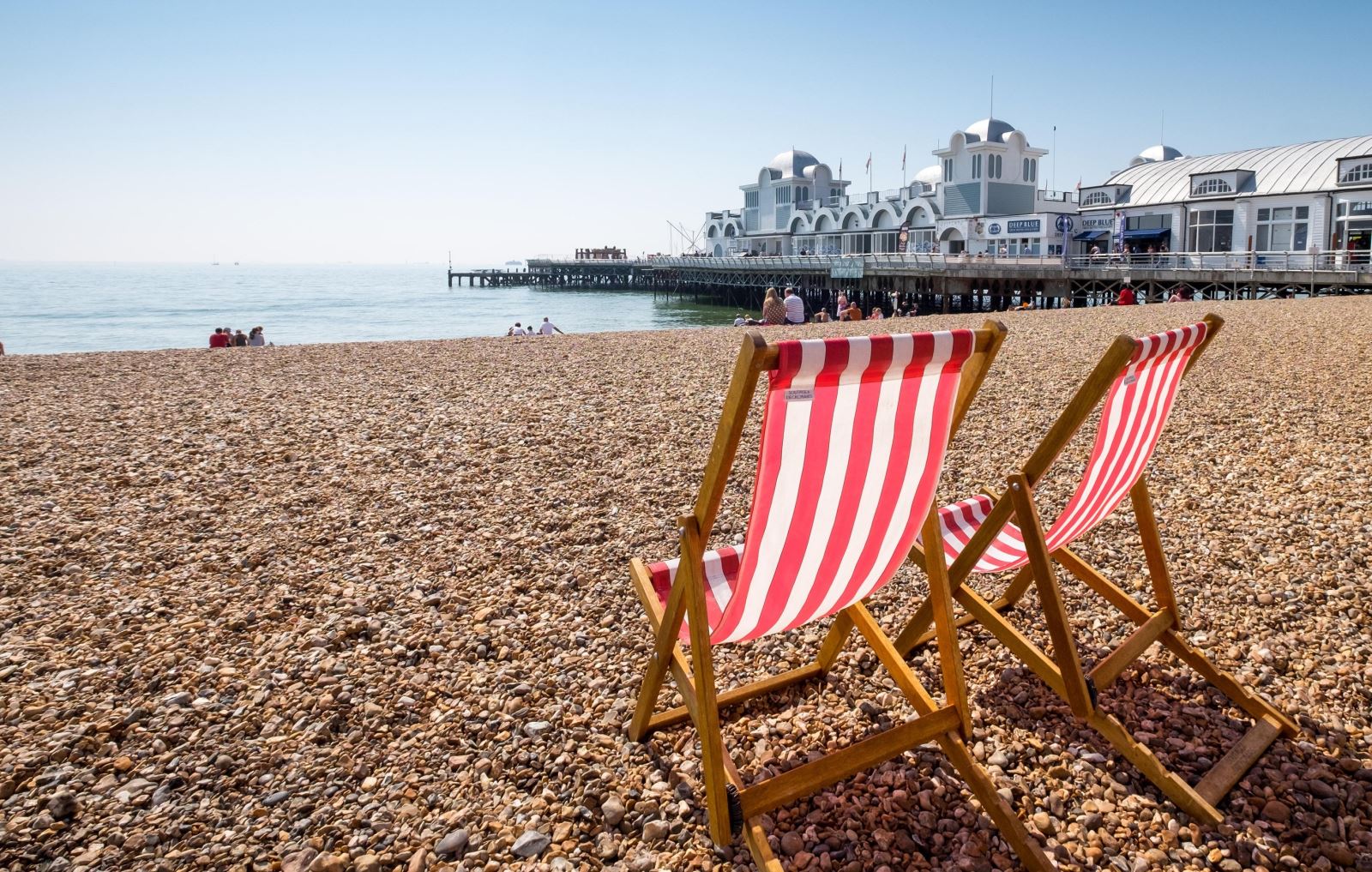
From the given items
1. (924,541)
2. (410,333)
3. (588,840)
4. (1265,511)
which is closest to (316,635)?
(588,840)

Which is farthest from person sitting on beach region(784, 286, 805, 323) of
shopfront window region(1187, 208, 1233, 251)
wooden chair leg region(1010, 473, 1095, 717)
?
shopfront window region(1187, 208, 1233, 251)

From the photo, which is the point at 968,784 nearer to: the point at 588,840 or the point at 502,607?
the point at 588,840

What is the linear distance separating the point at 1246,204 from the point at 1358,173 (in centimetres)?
365

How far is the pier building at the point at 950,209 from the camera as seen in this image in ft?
131

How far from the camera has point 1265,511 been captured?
3891mm

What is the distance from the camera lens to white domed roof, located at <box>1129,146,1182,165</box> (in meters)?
48.1

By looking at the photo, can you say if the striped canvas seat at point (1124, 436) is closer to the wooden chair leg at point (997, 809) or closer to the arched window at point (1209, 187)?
the wooden chair leg at point (997, 809)

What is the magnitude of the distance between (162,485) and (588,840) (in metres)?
3.73

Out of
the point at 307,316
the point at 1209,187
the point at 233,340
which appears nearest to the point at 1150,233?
the point at 1209,187

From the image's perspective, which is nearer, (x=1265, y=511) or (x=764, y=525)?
(x=764, y=525)

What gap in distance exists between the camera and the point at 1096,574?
252 cm

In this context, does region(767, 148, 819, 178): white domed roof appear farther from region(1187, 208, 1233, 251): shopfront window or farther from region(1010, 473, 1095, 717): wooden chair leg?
region(1010, 473, 1095, 717): wooden chair leg

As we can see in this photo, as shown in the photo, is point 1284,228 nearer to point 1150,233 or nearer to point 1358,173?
point 1358,173

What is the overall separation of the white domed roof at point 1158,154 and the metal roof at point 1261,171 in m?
11.8
